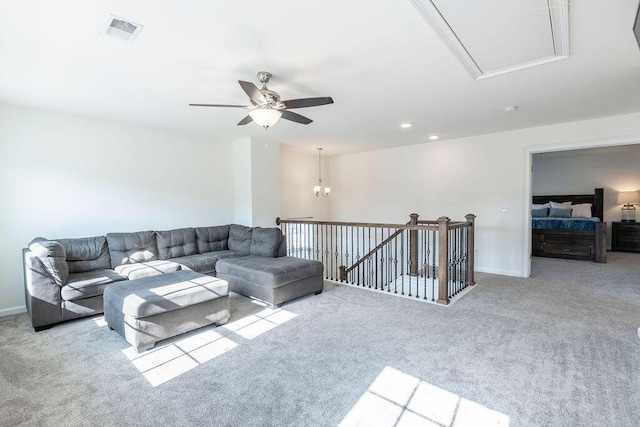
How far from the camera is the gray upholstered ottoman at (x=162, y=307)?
266cm

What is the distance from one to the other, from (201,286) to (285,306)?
3.64 ft

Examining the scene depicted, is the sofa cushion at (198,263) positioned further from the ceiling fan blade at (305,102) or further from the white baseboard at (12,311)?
the ceiling fan blade at (305,102)

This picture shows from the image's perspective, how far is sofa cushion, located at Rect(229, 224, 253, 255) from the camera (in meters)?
5.00

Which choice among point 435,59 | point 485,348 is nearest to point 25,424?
point 485,348

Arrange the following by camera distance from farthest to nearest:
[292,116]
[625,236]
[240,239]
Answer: [625,236]
[240,239]
[292,116]

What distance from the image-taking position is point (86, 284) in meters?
3.36

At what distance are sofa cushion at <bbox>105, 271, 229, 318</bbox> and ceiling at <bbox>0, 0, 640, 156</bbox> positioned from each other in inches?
79.3

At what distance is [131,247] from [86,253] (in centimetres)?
51

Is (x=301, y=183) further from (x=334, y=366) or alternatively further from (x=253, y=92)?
(x=334, y=366)

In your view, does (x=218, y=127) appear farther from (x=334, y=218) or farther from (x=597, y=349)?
(x=597, y=349)

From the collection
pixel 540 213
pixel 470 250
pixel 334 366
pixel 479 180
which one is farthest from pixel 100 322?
pixel 540 213

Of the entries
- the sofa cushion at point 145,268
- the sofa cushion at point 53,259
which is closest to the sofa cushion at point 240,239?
the sofa cushion at point 145,268

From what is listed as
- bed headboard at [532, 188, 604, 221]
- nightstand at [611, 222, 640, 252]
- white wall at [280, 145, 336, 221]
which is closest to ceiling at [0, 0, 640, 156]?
white wall at [280, 145, 336, 221]

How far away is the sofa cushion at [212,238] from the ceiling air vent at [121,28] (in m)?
3.30
